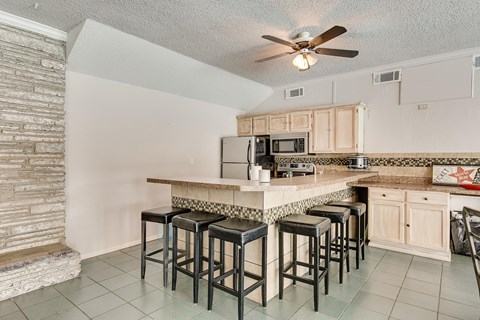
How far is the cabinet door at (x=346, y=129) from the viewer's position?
4449mm

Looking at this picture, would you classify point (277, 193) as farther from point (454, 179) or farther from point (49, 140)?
point (454, 179)

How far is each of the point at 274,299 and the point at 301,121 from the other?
11.0 feet

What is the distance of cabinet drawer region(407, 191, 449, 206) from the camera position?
3414 millimetres

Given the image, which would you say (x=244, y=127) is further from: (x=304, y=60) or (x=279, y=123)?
(x=304, y=60)

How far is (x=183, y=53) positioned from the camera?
3.81 metres

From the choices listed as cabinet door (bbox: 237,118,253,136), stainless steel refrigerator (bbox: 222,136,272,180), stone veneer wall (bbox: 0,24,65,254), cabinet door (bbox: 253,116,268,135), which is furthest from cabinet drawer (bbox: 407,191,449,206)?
stone veneer wall (bbox: 0,24,65,254)

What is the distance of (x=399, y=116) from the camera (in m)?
4.37

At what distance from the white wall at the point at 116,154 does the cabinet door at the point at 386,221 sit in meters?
3.12

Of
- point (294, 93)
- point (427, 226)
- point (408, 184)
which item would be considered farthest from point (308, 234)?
point (294, 93)

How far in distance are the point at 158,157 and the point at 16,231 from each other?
2.04 meters

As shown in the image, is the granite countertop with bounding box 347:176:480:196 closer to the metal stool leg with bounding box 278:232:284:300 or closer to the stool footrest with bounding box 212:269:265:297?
the metal stool leg with bounding box 278:232:284:300

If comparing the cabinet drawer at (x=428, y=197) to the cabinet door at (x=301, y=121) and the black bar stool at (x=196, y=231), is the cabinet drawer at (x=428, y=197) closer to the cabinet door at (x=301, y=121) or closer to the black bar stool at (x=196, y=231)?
the cabinet door at (x=301, y=121)

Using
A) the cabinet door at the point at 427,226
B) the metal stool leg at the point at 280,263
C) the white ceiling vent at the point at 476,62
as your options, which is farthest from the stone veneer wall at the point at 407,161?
the metal stool leg at the point at 280,263

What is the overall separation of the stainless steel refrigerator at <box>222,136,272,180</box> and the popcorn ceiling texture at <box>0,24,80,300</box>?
9.73 ft
